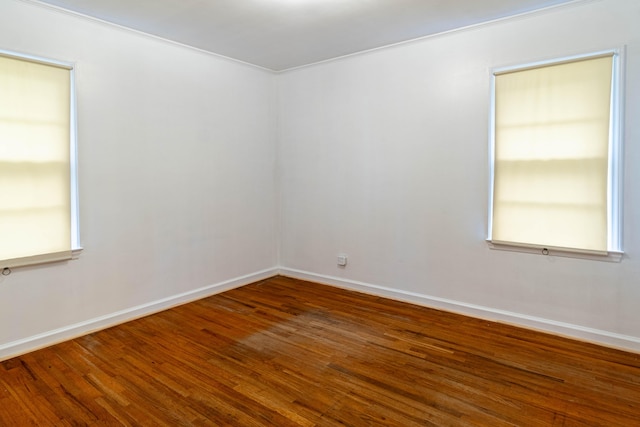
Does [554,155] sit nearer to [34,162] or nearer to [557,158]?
[557,158]

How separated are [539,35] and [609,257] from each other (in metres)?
1.85

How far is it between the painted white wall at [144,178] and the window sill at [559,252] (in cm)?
276

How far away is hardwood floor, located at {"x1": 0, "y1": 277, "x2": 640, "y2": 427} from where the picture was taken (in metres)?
2.14

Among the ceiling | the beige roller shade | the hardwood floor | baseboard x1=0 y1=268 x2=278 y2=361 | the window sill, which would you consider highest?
the ceiling

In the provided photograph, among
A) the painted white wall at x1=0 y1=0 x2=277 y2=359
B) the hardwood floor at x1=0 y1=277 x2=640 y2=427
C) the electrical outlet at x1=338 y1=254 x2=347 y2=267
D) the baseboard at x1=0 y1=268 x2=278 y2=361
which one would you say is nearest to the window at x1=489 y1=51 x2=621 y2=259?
the hardwood floor at x1=0 y1=277 x2=640 y2=427

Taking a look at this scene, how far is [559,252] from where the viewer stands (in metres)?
3.14

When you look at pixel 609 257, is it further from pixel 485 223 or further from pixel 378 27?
pixel 378 27

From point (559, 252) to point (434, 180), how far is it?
1.22 metres

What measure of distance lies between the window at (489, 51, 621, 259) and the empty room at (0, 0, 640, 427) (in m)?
0.02

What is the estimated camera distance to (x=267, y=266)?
492cm

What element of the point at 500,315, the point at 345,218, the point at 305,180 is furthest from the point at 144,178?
the point at 500,315

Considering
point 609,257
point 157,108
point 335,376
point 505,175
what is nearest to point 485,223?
point 505,175

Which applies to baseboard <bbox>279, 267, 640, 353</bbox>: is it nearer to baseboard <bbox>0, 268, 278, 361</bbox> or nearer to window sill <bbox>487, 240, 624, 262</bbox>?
window sill <bbox>487, 240, 624, 262</bbox>

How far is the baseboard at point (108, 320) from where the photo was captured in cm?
285
